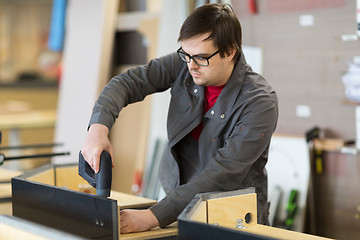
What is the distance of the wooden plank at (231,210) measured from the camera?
141cm

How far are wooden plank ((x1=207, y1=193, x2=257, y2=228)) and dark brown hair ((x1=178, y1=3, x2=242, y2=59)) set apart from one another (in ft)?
1.63

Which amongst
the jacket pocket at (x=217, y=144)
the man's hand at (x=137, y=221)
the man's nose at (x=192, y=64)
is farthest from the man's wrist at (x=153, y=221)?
the man's nose at (x=192, y=64)

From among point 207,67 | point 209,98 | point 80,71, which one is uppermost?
point 207,67

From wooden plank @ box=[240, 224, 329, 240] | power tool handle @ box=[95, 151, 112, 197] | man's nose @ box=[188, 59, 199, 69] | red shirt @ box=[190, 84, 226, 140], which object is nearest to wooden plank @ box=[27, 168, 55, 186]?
power tool handle @ box=[95, 151, 112, 197]

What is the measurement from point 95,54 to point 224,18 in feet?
8.92

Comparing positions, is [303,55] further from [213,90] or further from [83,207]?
[83,207]

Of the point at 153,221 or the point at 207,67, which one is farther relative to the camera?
the point at 207,67

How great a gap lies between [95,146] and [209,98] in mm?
544

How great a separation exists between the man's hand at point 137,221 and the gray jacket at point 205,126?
0.9 inches

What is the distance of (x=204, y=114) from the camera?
1848 mm

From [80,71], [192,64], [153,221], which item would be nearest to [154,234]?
[153,221]

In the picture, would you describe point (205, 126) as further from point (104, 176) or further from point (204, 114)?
point (104, 176)

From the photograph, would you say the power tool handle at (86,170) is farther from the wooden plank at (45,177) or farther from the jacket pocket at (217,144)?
the jacket pocket at (217,144)

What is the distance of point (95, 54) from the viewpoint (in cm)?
429
